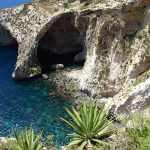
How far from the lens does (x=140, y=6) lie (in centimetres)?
4916

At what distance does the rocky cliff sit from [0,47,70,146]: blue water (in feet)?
10.7

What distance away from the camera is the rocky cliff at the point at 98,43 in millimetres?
46656

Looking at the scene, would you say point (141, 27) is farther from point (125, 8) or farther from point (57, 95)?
point (57, 95)

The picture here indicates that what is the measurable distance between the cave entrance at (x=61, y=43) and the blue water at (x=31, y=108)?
910cm

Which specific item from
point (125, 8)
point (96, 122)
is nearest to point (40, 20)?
point (125, 8)

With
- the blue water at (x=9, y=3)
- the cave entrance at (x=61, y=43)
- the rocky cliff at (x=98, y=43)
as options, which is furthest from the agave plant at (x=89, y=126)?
the blue water at (x=9, y=3)

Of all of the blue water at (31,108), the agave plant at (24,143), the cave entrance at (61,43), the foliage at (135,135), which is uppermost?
the foliage at (135,135)

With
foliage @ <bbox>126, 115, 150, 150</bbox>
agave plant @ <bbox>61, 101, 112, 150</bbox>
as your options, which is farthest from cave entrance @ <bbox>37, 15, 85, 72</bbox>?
foliage @ <bbox>126, 115, 150, 150</bbox>

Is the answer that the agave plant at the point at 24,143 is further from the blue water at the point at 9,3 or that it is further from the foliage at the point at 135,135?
the blue water at the point at 9,3

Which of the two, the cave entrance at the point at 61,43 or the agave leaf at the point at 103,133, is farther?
the cave entrance at the point at 61,43

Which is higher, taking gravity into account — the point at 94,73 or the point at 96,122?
the point at 96,122

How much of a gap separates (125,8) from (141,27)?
9.36ft

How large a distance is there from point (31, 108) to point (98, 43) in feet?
37.8

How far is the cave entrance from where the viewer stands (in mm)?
71562
